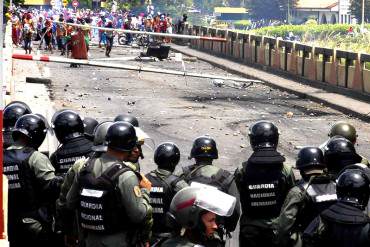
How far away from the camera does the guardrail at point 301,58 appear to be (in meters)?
28.3

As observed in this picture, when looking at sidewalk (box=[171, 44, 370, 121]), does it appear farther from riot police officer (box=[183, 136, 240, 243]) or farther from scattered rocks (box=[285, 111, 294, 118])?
riot police officer (box=[183, 136, 240, 243])

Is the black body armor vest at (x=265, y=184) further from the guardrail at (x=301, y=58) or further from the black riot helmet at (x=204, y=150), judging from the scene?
the guardrail at (x=301, y=58)

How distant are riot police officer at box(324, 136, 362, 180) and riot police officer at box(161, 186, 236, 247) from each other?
2.72m

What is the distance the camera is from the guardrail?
28328 millimetres

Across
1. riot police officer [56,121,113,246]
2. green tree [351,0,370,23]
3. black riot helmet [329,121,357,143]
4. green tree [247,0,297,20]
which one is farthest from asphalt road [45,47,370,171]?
green tree [247,0,297,20]

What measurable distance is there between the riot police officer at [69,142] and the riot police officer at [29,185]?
186mm

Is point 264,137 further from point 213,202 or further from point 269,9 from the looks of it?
point 269,9

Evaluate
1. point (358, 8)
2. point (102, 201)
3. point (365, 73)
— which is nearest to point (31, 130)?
point (102, 201)

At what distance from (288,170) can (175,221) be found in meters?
3.23

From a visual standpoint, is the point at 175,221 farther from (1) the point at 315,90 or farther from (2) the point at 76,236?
(1) the point at 315,90

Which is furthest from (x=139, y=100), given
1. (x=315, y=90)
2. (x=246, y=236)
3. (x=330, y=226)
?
(x=330, y=226)

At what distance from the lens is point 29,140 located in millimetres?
8555

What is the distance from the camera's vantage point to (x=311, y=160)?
792 cm

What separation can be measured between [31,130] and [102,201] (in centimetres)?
181
